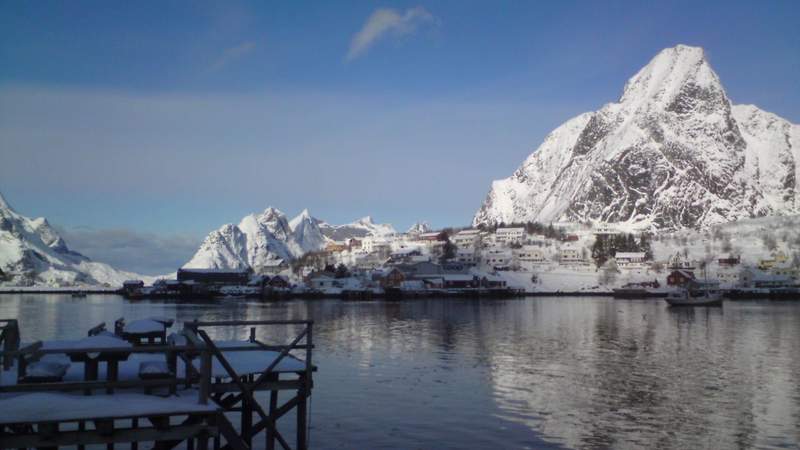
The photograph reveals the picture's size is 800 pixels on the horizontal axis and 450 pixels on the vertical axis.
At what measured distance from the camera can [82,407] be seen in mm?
13969

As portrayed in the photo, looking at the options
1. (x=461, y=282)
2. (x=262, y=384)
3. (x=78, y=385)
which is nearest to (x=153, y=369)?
(x=78, y=385)

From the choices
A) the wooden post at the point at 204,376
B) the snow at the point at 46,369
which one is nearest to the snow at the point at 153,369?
the wooden post at the point at 204,376

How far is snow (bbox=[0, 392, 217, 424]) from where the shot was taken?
13531mm

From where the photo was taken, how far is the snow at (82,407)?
533 inches

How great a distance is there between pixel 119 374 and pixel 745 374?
34925mm

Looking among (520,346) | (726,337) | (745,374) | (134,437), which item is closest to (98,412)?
(134,437)

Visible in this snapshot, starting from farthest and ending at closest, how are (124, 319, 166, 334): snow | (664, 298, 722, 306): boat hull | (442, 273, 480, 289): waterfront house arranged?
(442, 273, 480, 289): waterfront house, (664, 298, 722, 306): boat hull, (124, 319, 166, 334): snow

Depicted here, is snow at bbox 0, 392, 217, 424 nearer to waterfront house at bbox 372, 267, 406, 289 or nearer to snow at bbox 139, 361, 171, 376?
snow at bbox 139, 361, 171, 376

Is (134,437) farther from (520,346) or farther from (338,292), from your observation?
(338,292)

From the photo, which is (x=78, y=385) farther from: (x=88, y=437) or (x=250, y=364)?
(x=250, y=364)

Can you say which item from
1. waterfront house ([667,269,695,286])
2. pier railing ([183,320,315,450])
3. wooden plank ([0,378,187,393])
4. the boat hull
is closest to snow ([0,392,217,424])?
wooden plank ([0,378,187,393])

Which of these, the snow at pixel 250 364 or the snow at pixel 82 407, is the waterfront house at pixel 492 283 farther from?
the snow at pixel 82 407

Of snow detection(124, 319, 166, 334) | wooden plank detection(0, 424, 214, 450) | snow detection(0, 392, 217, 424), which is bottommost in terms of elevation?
wooden plank detection(0, 424, 214, 450)

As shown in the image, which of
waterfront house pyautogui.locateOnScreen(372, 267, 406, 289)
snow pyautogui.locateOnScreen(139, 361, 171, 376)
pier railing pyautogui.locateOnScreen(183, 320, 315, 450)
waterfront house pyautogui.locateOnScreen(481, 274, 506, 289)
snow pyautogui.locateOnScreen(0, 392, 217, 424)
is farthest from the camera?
waterfront house pyautogui.locateOnScreen(481, 274, 506, 289)
